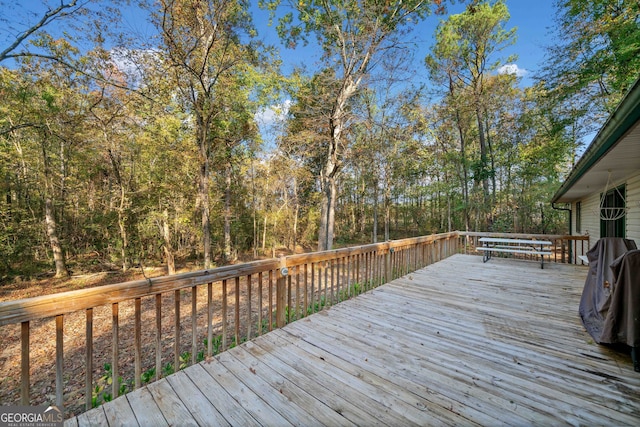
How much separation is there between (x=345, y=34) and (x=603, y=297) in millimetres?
8087

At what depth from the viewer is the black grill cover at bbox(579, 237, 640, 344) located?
209cm

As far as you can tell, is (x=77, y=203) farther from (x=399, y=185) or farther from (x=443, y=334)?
(x=399, y=185)

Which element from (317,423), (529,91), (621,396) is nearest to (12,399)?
(317,423)

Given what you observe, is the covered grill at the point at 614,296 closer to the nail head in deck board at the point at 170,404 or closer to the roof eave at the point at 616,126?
the roof eave at the point at 616,126

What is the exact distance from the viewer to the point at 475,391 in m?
1.73

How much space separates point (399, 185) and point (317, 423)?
14817mm

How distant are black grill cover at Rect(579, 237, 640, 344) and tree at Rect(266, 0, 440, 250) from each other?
6034mm

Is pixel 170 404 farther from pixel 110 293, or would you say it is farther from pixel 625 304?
pixel 625 304

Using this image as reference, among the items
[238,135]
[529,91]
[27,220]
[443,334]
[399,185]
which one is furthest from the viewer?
[399,185]

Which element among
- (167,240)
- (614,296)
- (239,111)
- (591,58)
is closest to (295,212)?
(239,111)

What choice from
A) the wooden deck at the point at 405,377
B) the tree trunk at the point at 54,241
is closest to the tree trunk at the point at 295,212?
the tree trunk at the point at 54,241

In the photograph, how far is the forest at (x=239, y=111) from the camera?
6.36 m

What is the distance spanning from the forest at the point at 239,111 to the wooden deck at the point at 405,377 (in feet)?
15.8

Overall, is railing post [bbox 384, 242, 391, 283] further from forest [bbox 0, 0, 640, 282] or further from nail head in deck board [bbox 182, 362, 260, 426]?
forest [bbox 0, 0, 640, 282]
